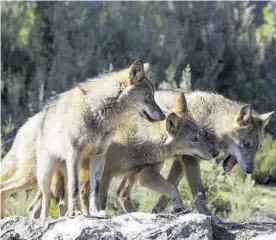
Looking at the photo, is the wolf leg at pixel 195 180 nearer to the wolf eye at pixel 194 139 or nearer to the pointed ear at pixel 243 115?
the wolf eye at pixel 194 139

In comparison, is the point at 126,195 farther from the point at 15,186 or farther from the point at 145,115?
the point at 145,115

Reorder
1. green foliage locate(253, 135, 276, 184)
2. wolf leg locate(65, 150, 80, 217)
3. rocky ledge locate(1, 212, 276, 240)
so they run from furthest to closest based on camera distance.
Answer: green foliage locate(253, 135, 276, 184), wolf leg locate(65, 150, 80, 217), rocky ledge locate(1, 212, 276, 240)

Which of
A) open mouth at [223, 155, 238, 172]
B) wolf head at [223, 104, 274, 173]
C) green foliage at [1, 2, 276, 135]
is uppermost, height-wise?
green foliage at [1, 2, 276, 135]

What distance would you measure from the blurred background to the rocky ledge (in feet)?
24.5

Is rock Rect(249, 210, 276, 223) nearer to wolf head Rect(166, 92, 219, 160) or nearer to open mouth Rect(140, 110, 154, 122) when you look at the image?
wolf head Rect(166, 92, 219, 160)

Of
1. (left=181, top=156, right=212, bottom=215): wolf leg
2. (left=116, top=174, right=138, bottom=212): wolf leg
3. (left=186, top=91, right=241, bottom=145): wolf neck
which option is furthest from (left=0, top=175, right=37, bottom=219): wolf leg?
(left=186, top=91, right=241, bottom=145): wolf neck

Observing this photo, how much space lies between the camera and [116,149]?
29.9ft

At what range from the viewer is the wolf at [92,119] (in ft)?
27.3

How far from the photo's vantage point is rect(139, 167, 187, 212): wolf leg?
28.6ft

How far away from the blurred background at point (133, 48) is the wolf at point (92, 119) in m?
6.47

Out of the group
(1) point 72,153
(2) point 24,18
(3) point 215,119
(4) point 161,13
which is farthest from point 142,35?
(1) point 72,153

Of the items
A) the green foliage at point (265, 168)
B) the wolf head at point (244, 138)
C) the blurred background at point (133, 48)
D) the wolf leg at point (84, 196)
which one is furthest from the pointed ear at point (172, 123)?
the blurred background at point (133, 48)

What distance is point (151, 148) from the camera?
9.13 m

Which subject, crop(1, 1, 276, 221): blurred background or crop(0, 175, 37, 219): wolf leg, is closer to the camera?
crop(0, 175, 37, 219): wolf leg
